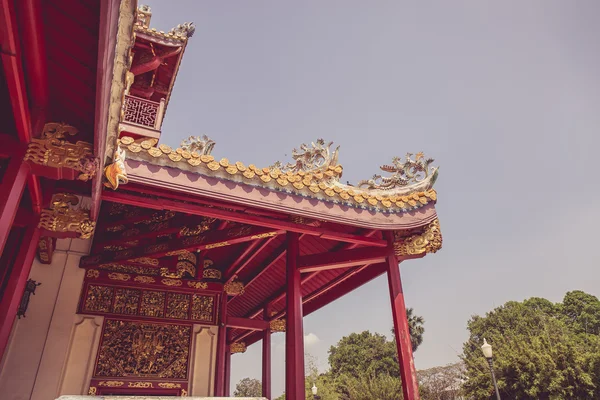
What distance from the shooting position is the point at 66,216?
4957mm

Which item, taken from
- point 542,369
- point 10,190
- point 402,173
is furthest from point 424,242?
point 542,369

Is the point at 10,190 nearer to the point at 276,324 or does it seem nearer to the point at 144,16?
the point at 144,16

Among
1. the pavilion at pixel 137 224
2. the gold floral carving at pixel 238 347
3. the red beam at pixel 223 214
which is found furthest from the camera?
the gold floral carving at pixel 238 347

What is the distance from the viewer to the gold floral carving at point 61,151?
338 centimetres

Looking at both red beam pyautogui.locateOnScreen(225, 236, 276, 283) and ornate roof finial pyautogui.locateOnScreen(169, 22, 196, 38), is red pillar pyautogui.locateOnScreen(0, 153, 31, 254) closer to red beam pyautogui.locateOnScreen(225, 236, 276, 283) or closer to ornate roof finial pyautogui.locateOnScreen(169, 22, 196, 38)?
red beam pyautogui.locateOnScreen(225, 236, 276, 283)

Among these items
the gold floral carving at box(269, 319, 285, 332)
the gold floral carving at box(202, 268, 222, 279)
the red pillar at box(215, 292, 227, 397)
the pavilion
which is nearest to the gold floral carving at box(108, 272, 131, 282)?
the pavilion

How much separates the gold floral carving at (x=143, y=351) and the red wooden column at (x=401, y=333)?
4385mm

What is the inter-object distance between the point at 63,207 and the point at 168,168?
4.97ft

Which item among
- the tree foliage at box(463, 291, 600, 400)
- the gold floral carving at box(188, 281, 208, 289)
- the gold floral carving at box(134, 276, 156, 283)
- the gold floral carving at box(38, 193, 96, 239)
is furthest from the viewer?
the tree foliage at box(463, 291, 600, 400)

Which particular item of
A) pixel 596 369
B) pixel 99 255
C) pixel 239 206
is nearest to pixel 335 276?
pixel 239 206

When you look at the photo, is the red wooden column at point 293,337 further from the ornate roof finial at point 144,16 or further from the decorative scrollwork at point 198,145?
the ornate roof finial at point 144,16

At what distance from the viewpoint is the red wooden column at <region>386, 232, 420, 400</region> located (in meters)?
5.80

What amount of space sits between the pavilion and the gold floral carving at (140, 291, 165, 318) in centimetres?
3

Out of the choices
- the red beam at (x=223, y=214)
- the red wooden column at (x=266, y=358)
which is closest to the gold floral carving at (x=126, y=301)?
the red beam at (x=223, y=214)
